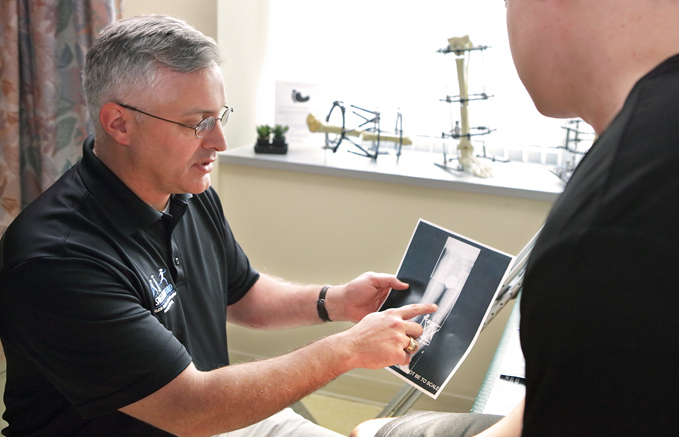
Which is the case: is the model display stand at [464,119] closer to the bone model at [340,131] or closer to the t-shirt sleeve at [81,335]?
the bone model at [340,131]

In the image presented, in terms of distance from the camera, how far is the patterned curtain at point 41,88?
171 cm

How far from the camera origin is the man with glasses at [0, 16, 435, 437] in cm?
103

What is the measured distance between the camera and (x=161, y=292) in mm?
1221

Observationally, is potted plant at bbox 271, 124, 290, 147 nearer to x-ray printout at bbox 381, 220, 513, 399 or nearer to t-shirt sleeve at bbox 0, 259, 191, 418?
x-ray printout at bbox 381, 220, 513, 399

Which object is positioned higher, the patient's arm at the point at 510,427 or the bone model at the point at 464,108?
the bone model at the point at 464,108

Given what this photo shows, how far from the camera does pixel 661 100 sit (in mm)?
477

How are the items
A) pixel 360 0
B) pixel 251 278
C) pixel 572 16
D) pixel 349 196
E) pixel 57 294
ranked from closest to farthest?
1. pixel 572 16
2. pixel 57 294
3. pixel 251 278
4. pixel 349 196
5. pixel 360 0

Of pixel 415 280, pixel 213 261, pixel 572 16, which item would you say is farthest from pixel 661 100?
pixel 213 261

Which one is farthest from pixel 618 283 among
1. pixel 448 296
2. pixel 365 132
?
pixel 365 132

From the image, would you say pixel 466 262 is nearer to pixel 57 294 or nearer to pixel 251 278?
pixel 251 278

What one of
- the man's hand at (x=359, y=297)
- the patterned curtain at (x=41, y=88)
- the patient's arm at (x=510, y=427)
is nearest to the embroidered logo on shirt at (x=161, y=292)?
the man's hand at (x=359, y=297)

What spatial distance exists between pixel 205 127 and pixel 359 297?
57cm


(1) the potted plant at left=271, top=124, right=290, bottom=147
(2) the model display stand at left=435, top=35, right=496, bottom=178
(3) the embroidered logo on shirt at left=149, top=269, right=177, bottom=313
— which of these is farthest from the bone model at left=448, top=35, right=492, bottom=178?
(3) the embroidered logo on shirt at left=149, top=269, right=177, bottom=313

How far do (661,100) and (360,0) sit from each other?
221cm
